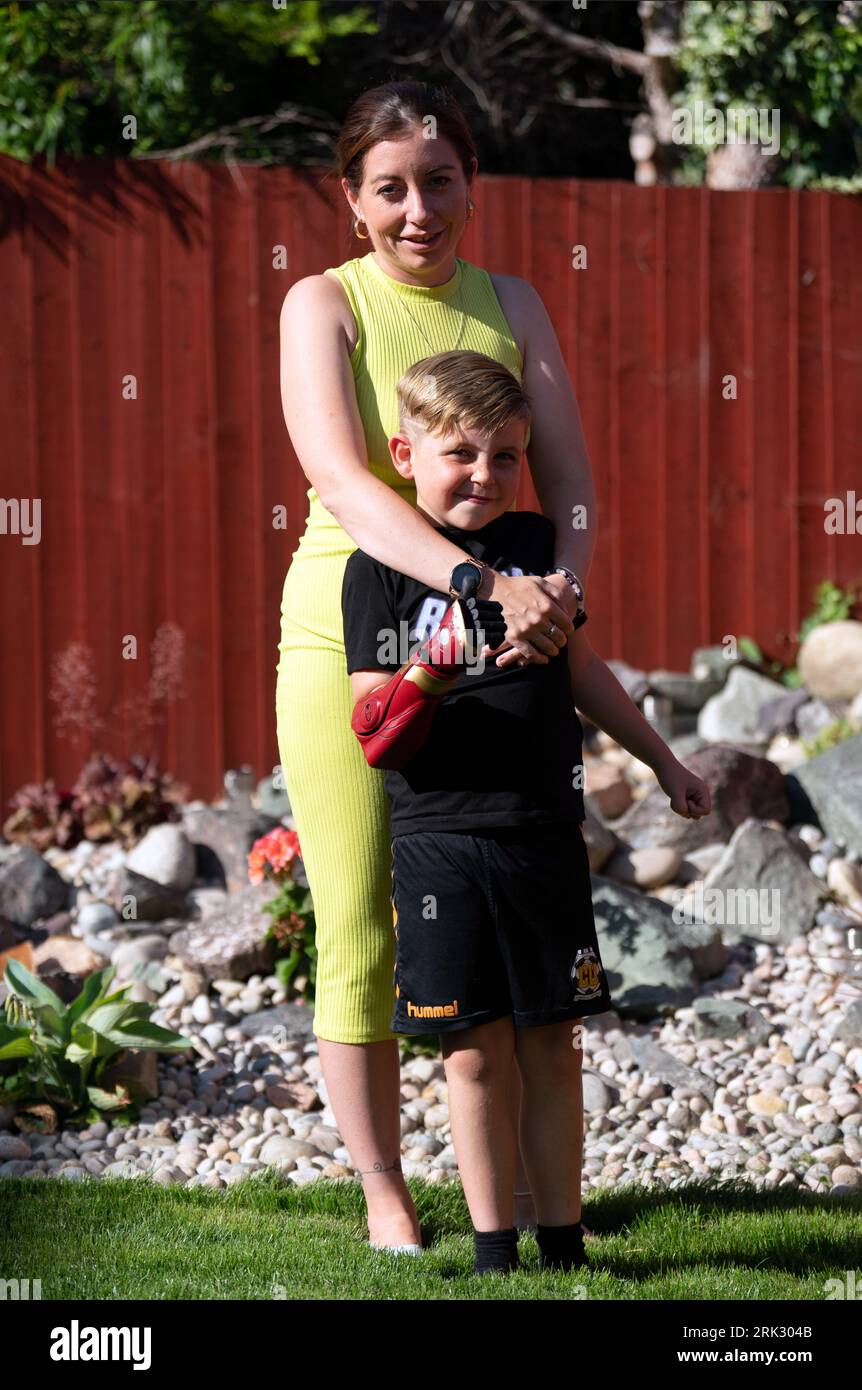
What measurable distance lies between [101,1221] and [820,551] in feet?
14.8

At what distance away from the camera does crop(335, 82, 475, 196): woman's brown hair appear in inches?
91.2

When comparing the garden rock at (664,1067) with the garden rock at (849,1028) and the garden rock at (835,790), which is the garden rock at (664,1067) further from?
the garden rock at (835,790)

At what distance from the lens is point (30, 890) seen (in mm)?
4547

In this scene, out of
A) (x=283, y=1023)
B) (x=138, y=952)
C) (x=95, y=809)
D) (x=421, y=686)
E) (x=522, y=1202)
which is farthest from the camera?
(x=95, y=809)

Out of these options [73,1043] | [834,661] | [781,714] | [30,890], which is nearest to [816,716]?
[781,714]

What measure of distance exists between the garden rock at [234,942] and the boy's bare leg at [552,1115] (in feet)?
5.92

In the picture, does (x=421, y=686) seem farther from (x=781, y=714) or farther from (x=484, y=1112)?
(x=781, y=714)

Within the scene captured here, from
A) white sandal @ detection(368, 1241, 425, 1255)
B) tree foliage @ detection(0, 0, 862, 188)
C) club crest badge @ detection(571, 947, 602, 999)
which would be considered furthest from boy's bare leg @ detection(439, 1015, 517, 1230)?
tree foliage @ detection(0, 0, 862, 188)

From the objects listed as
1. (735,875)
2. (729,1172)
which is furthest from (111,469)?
(729,1172)

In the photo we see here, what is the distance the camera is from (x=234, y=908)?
4215mm

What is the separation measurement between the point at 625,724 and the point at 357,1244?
3.12ft

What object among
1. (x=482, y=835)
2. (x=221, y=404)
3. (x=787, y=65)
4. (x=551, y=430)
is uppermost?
(x=787, y=65)

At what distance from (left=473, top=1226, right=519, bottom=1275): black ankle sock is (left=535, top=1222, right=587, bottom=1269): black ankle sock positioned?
0.07 meters

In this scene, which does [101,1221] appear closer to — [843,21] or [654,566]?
[654,566]
